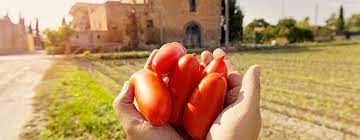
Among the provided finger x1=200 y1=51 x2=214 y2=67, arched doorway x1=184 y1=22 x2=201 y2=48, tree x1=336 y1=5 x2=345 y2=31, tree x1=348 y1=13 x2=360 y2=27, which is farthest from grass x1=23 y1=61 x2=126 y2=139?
tree x1=348 y1=13 x2=360 y2=27

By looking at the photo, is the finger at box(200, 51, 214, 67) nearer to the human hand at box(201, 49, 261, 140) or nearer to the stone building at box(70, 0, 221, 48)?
the human hand at box(201, 49, 261, 140)

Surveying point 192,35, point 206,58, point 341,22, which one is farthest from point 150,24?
point 341,22

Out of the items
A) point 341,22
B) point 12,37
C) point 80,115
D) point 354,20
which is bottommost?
point 80,115

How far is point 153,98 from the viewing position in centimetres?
185

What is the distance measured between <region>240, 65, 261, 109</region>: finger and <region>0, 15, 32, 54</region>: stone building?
37400 mm

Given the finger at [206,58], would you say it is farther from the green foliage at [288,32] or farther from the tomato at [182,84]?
the green foliage at [288,32]

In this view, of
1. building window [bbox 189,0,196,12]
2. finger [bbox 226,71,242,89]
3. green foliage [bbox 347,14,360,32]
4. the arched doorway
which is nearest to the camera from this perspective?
finger [bbox 226,71,242,89]

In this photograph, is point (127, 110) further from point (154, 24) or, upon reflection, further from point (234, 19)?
point (234, 19)

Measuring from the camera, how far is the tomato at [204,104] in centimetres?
Answer: 192

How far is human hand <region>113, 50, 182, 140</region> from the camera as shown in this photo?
6.48ft

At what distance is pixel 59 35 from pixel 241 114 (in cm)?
2814

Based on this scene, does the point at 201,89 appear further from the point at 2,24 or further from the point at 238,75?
the point at 2,24

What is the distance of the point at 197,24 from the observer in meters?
35.0

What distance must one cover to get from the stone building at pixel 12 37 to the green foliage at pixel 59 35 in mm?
9174
